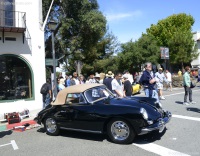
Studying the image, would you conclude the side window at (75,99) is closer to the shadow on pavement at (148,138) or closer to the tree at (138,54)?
the shadow on pavement at (148,138)

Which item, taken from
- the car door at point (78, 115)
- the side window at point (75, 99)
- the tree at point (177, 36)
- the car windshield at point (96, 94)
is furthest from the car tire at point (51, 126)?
the tree at point (177, 36)

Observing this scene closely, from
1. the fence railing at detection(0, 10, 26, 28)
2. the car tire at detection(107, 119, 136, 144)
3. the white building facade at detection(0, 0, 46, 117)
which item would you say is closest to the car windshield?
the car tire at detection(107, 119, 136, 144)

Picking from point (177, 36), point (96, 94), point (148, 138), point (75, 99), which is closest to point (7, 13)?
point (75, 99)

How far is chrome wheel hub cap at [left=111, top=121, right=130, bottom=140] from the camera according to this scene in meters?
5.46

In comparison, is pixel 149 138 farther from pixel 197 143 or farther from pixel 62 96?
pixel 62 96

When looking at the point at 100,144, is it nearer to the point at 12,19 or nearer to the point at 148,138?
the point at 148,138

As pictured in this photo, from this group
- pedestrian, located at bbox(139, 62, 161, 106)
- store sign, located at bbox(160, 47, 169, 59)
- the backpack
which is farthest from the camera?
store sign, located at bbox(160, 47, 169, 59)

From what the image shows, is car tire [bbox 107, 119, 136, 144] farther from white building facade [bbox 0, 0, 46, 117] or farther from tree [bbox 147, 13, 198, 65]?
tree [bbox 147, 13, 198, 65]

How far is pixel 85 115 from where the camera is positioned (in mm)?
5922

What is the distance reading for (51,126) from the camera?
267 inches

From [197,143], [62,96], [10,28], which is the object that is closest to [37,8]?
[10,28]

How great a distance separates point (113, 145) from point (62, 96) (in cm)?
210

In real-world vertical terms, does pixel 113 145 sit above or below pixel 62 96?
below

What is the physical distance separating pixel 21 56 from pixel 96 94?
6.11 metres
